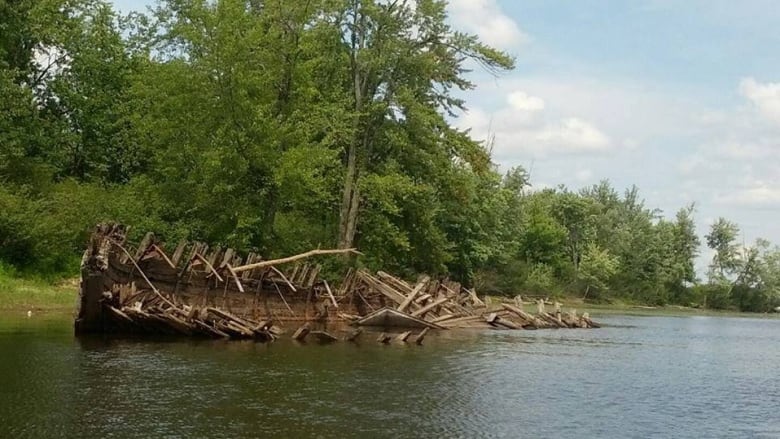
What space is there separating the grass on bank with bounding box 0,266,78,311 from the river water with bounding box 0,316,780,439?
13.2 ft

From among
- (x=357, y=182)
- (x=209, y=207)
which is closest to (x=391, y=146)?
(x=357, y=182)

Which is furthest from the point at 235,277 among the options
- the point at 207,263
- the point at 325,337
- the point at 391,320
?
the point at 391,320

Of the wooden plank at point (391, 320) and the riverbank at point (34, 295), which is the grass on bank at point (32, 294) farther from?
the wooden plank at point (391, 320)

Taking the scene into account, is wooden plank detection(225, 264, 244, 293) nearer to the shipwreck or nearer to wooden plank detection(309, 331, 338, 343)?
the shipwreck

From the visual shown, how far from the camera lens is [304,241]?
44.8m

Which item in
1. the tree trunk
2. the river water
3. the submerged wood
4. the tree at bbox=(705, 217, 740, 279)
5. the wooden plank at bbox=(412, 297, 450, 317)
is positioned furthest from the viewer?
the tree at bbox=(705, 217, 740, 279)

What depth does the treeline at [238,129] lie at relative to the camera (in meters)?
40.0

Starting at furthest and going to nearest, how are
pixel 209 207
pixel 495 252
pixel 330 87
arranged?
pixel 495 252 < pixel 330 87 < pixel 209 207

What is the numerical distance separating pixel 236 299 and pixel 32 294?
10.0 metres

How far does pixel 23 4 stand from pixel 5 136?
8.65m

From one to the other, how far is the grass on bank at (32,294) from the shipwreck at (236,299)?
513 cm

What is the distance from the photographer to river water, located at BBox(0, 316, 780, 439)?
565 inches

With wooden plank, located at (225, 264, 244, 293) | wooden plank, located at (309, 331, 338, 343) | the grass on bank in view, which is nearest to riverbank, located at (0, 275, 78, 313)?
the grass on bank

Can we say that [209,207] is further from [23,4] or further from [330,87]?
[23,4]
